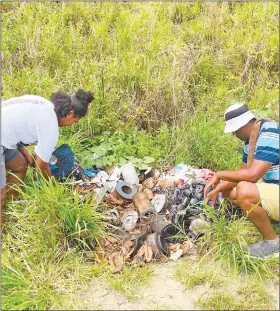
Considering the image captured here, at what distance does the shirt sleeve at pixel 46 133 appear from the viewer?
4012 mm

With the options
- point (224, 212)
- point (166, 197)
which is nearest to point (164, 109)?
point (166, 197)

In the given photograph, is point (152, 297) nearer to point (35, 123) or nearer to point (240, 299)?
point (240, 299)

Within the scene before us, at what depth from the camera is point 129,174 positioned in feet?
16.7

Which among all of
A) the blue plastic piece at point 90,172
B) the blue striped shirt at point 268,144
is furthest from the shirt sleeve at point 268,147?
the blue plastic piece at point 90,172

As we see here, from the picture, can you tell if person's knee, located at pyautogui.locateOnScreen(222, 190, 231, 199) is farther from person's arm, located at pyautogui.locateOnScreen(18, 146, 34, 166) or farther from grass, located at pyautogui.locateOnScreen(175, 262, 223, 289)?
person's arm, located at pyautogui.locateOnScreen(18, 146, 34, 166)

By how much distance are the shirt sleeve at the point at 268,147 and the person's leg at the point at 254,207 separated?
0.28 m

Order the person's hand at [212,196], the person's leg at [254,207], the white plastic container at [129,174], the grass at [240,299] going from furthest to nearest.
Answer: the white plastic container at [129,174], the person's hand at [212,196], the person's leg at [254,207], the grass at [240,299]

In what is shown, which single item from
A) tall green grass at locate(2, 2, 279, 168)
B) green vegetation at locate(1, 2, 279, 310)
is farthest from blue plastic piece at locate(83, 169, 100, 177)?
tall green grass at locate(2, 2, 279, 168)

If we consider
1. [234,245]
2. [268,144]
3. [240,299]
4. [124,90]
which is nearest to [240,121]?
[268,144]

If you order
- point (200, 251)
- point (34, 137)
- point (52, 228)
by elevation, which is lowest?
point (200, 251)

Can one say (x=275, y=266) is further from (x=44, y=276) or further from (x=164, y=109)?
(x=164, y=109)

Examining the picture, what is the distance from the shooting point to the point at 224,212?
4.35 m

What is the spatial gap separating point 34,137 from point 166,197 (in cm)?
156

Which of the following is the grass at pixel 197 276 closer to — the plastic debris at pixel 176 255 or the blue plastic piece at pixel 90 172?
the plastic debris at pixel 176 255
